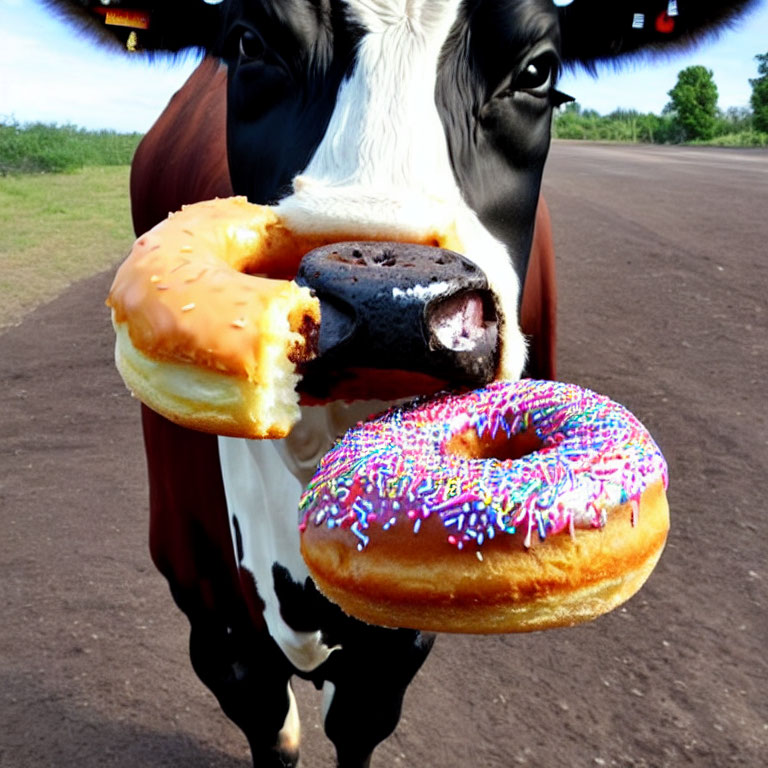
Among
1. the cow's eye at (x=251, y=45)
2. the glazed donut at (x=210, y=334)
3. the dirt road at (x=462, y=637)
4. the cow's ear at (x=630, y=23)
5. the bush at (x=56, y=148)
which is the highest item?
the cow's ear at (x=630, y=23)

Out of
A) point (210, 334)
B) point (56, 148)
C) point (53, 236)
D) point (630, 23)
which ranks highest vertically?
point (630, 23)

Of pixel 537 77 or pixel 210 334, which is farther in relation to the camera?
pixel 537 77

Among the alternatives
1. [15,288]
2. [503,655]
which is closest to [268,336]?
[503,655]

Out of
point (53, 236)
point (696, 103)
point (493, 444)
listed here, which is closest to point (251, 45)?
point (493, 444)

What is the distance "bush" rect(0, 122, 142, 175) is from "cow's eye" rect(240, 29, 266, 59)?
21.9m

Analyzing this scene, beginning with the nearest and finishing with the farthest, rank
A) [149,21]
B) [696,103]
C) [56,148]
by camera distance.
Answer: [149,21]
[56,148]
[696,103]

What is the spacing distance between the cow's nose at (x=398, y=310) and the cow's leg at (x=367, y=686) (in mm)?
1259

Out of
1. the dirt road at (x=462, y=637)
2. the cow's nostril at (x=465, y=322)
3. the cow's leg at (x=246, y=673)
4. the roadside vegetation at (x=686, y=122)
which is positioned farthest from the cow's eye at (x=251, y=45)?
the roadside vegetation at (x=686, y=122)

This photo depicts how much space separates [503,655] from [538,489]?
2.87m

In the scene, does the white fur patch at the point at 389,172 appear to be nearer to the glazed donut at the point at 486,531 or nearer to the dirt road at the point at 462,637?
the glazed donut at the point at 486,531

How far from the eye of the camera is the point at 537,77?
1.92 m

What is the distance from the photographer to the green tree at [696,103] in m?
46.5

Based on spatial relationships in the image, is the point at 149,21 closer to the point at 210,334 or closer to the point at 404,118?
the point at 404,118

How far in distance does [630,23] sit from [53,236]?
36.1 ft
